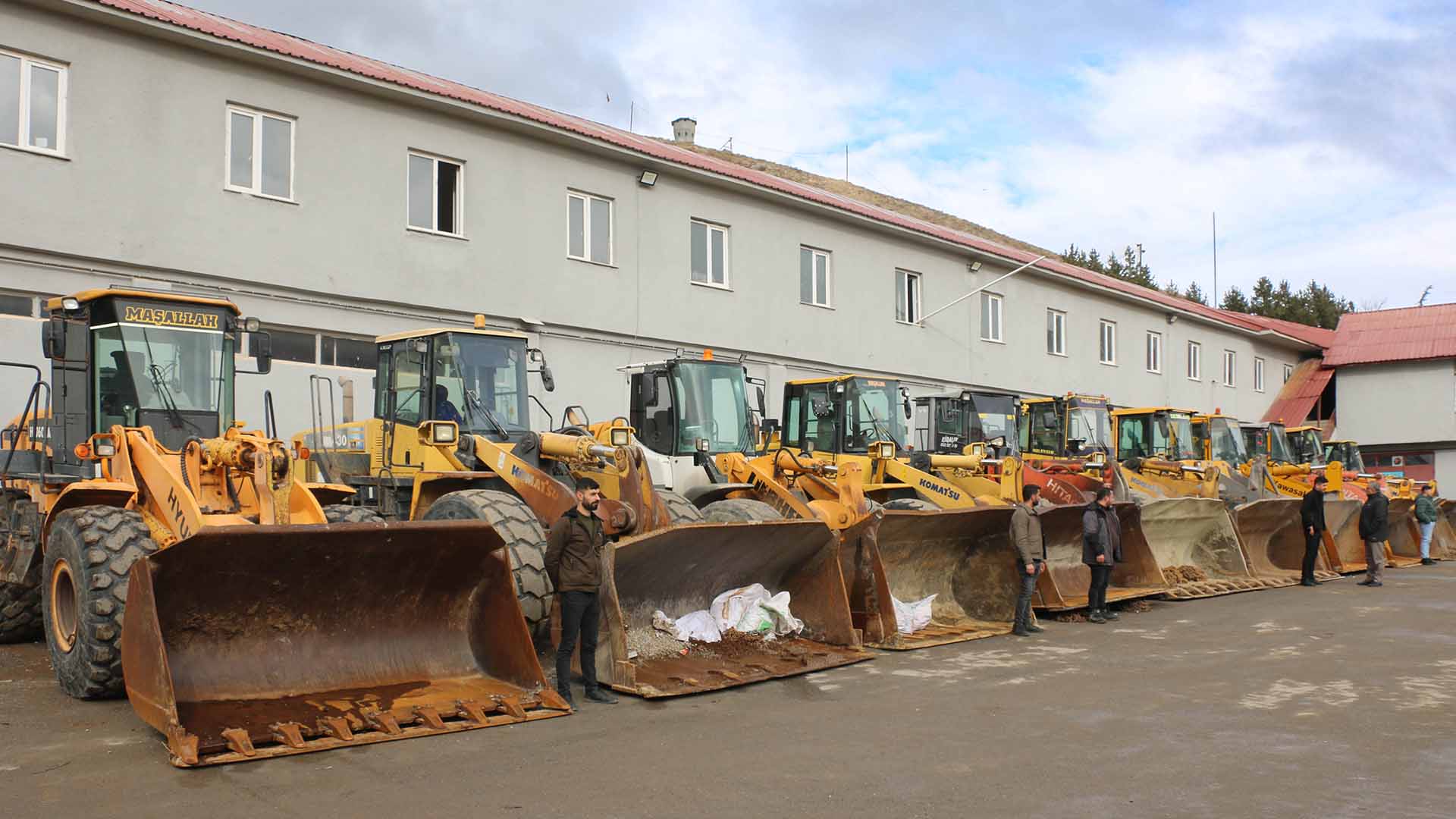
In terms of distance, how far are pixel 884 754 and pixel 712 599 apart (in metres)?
3.34

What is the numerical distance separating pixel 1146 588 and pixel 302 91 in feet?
43.8

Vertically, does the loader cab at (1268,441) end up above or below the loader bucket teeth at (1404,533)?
above

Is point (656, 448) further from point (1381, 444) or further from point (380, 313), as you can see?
point (1381, 444)

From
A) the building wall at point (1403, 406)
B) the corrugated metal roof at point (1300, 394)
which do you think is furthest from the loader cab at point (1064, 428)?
the building wall at point (1403, 406)

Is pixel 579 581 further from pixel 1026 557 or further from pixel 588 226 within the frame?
pixel 588 226

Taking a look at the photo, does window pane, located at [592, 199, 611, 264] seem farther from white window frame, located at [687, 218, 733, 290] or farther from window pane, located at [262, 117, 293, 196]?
window pane, located at [262, 117, 293, 196]

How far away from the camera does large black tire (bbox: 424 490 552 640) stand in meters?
8.40

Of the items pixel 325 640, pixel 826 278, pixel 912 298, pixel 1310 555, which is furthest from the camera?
pixel 912 298

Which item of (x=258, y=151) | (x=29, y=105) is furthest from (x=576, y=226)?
(x=29, y=105)

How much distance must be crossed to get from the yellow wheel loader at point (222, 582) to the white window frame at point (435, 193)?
8800mm

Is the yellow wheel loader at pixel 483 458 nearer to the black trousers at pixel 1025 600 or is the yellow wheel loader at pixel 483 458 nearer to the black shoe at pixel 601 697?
the black shoe at pixel 601 697

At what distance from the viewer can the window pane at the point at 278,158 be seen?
53.2 feet

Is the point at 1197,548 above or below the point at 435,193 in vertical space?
below

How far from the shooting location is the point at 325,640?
7.59 meters
